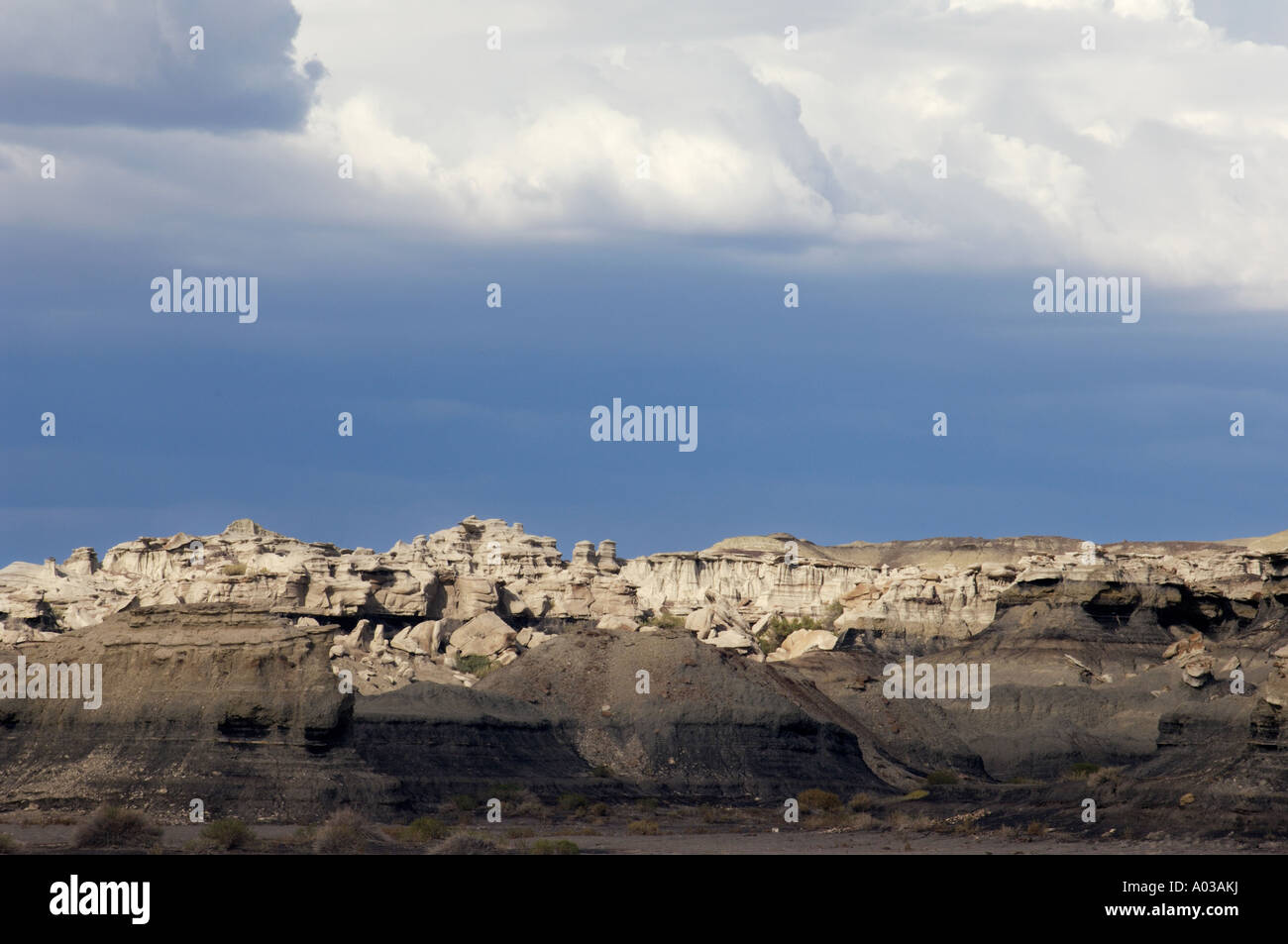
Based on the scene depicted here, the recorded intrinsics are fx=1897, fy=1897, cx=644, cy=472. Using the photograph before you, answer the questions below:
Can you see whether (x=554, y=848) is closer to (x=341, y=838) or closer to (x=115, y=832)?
(x=341, y=838)

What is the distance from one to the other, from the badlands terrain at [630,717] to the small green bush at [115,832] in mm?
705

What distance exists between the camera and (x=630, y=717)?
89.6m

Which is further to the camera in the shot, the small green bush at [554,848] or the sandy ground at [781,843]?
the sandy ground at [781,843]

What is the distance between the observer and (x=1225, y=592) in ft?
490

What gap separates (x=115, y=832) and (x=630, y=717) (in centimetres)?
3791

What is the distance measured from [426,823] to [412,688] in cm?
2239

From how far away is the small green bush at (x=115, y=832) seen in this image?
53.7m

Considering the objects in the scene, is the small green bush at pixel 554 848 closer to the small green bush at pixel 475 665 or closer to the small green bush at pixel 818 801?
the small green bush at pixel 818 801

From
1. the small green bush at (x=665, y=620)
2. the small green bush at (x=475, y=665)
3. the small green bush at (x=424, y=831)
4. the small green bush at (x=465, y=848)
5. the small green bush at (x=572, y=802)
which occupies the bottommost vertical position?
the small green bush at (x=572, y=802)

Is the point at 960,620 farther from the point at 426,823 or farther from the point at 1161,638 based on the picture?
the point at 426,823
